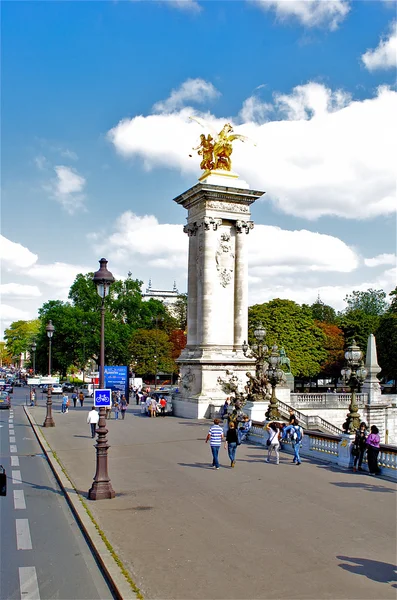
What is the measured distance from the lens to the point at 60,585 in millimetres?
9461

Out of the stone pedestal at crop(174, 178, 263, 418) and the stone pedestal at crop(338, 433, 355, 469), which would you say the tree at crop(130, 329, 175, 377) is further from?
the stone pedestal at crop(338, 433, 355, 469)

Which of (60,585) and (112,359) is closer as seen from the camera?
(60,585)

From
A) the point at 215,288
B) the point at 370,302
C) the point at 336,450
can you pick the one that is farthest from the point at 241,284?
the point at 370,302

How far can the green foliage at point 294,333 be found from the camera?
249ft

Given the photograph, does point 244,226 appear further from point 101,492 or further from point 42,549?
point 42,549

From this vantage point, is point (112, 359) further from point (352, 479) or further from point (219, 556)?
point (219, 556)

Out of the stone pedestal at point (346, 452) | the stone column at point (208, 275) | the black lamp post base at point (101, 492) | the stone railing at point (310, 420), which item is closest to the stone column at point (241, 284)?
the stone column at point (208, 275)

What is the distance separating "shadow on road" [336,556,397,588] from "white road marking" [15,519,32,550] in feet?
18.6

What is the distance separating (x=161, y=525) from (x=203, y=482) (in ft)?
16.2

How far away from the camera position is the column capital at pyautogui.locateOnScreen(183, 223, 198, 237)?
1689 inches

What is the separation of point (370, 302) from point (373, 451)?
9001 cm

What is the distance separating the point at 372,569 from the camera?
994 cm

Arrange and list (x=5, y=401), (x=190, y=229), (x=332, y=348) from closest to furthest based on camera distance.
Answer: (x=190, y=229) → (x=5, y=401) → (x=332, y=348)

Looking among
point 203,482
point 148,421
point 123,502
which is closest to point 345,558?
point 123,502
